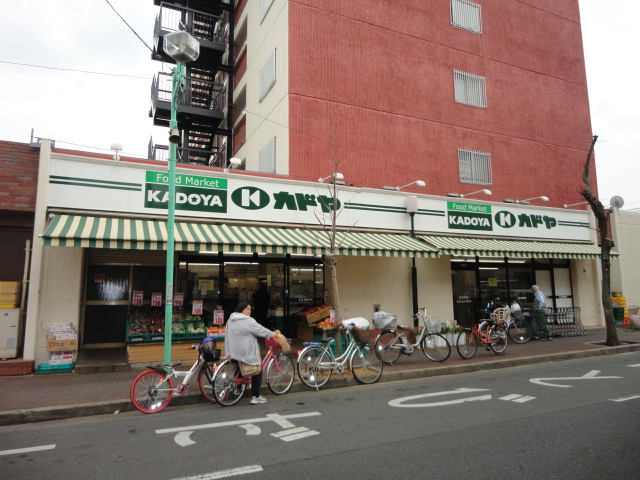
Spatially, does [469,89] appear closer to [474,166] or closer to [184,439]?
[474,166]

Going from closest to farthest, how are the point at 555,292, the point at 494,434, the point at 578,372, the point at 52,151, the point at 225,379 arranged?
the point at 494,434, the point at 225,379, the point at 578,372, the point at 52,151, the point at 555,292

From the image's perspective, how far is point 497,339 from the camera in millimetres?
11469

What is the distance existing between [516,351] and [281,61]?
469 inches

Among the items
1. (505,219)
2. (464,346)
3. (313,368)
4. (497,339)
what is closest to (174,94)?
(313,368)

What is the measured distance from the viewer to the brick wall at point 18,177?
10.0m

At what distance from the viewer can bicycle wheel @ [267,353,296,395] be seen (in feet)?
25.8

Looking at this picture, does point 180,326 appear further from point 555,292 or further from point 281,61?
point 555,292

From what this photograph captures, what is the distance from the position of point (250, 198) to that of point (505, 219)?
995 cm

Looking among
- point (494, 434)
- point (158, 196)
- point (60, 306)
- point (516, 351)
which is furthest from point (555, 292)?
point (60, 306)

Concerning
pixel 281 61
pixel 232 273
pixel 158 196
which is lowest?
pixel 232 273

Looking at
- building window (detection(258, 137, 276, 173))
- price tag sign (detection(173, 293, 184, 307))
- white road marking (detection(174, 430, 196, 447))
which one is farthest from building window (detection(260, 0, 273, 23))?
white road marking (detection(174, 430, 196, 447))

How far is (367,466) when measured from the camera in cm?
450

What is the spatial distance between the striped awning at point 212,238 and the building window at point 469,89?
772cm

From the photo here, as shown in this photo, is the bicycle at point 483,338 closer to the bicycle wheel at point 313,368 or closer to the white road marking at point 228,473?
the bicycle wheel at point 313,368
